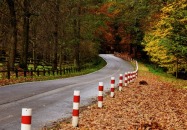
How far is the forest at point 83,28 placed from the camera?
76.8ft

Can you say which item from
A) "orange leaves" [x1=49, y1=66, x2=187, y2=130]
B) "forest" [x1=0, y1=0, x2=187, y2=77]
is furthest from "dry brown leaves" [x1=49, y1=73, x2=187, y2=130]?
"forest" [x1=0, y1=0, x2=187, y2=77]

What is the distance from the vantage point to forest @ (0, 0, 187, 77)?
76.8 feet

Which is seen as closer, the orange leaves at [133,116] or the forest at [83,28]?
the orange leaves at [133,116]

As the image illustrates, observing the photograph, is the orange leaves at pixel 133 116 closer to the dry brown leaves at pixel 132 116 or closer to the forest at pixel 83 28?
the dry brown leaves at pixel 132 116

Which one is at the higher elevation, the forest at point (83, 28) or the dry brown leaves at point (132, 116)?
the forest at point (83, 28)

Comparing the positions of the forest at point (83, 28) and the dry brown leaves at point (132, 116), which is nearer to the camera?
the dry brown leaves at point (132, 116)

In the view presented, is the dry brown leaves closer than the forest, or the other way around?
the dry brown leaves

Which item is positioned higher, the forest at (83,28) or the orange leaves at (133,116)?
the forest at (83,28)

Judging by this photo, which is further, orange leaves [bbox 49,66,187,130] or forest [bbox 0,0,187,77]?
forest [bbox 0,0,187,77]

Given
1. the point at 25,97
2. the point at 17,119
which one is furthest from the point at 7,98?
the point at 17,119

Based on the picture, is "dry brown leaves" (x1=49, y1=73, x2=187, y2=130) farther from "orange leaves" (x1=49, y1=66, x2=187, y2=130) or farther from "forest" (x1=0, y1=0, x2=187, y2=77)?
"forest" (x1=0, y1=0, x2=187, y2=77)

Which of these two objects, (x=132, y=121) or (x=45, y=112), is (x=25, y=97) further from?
(x=132, y=121)

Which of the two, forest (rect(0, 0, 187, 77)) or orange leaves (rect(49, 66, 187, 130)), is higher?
forest (rect(0, 0, 187, 77))

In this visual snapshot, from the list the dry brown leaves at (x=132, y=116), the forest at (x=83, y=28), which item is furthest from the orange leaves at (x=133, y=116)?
the forest at (x=83, y=28)
